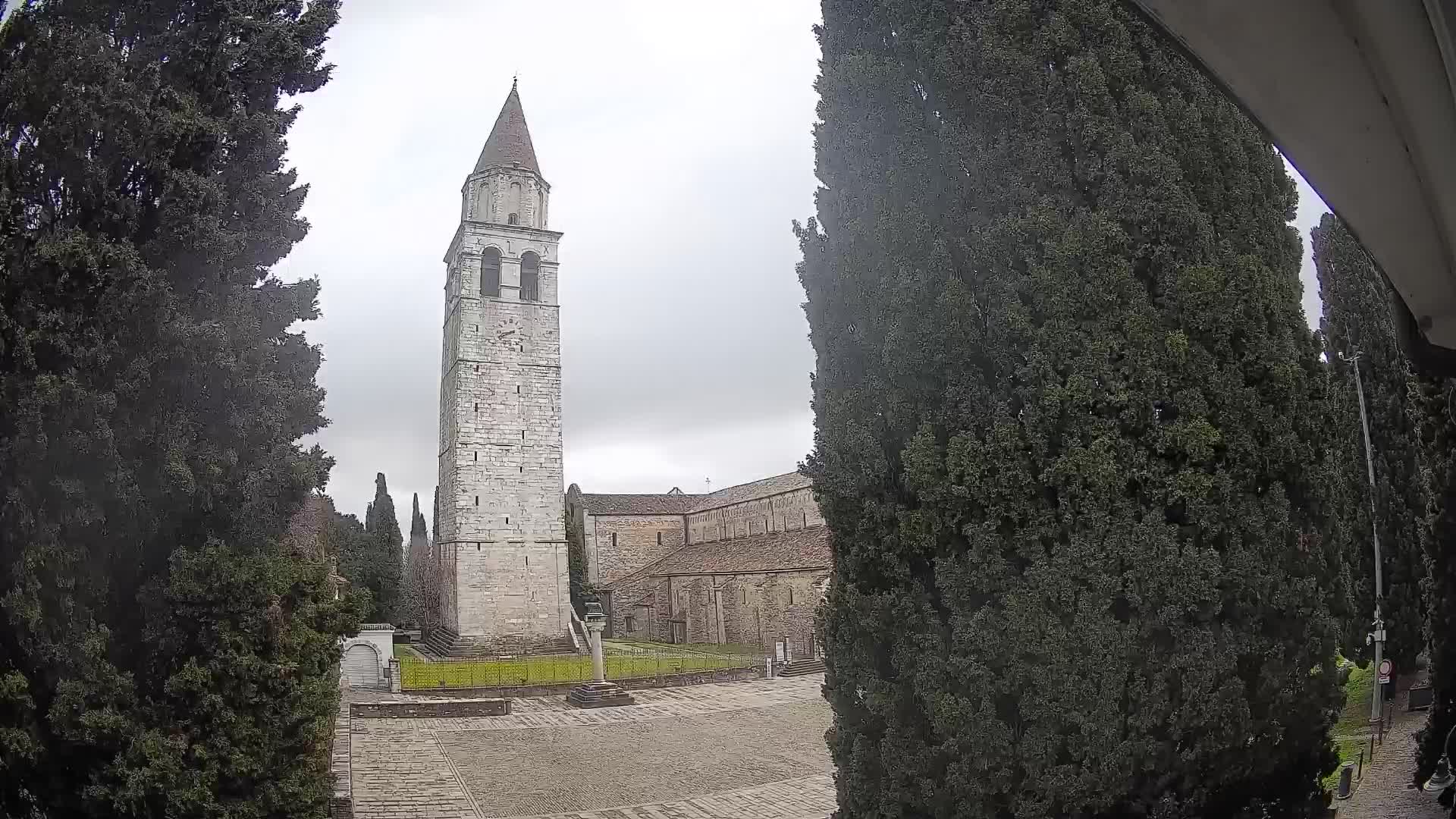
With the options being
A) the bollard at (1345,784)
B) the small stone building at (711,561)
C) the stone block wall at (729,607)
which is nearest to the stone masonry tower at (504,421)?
the stone block wall at (729,607)

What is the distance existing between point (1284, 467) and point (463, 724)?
18019 mm

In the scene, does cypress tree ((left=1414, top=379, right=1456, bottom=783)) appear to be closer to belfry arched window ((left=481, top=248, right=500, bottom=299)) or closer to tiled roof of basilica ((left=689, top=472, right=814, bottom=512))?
tiled roof of basilica ((left=689, top=472, right=814, bottom=512))

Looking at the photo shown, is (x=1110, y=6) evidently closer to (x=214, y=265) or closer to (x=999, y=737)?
(x=999, y=737)

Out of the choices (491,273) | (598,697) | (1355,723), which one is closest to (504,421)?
(491,273)

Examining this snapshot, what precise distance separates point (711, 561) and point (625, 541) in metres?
8.85

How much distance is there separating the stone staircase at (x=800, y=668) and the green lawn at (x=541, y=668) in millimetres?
1473

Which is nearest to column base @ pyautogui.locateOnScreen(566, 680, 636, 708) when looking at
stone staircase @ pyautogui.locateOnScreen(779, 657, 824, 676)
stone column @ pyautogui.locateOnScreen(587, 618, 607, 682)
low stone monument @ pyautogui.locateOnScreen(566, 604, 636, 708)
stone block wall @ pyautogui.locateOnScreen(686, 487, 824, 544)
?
low stone monument @ pyautogui.locateOnScreen(566, 604, 636, 708)

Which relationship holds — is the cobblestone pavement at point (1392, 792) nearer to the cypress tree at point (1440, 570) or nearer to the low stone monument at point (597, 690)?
the cypress tree at point (1440, 570)

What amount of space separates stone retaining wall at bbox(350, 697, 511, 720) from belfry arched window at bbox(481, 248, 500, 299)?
17.7 m

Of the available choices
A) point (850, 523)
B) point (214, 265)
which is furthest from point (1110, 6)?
point (214, 265)

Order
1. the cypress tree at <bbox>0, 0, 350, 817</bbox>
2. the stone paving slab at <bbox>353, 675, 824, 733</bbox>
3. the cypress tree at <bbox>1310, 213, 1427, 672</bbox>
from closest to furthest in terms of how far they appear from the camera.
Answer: the cypress tree at <bbox>0, 0, 350, 817</bbox>
the cypress tree at <bbox>1310, 213, 1427, 672</bbox>
the stone paving slab at <bbox>353, 675, 824, 733</bbox>

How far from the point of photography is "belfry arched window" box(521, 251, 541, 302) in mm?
34469

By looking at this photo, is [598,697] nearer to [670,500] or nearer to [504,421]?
[504,421]

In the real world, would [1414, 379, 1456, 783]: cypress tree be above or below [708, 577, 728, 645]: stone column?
above
